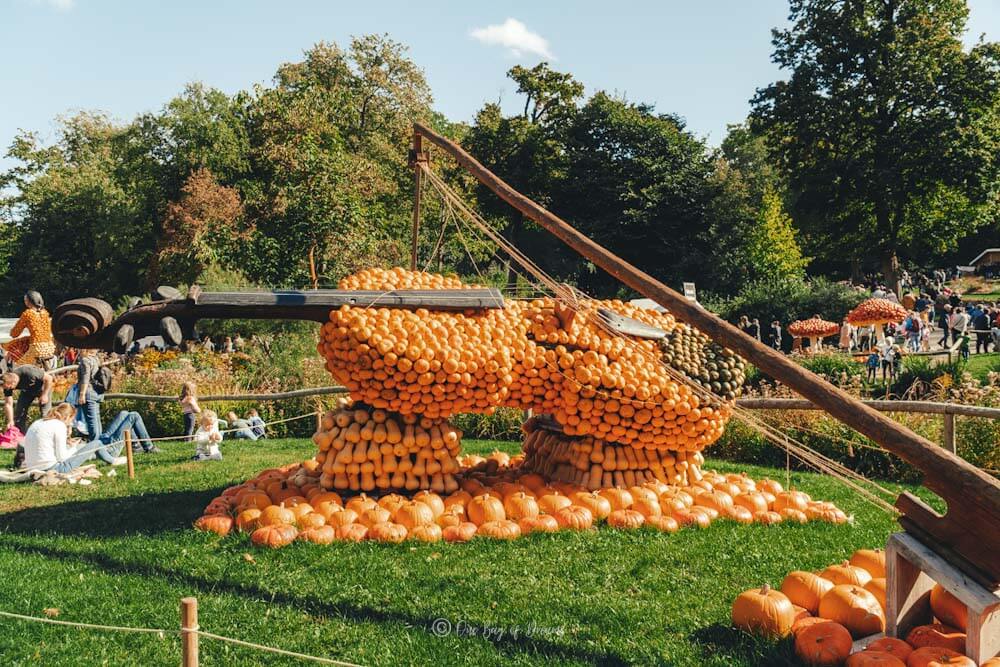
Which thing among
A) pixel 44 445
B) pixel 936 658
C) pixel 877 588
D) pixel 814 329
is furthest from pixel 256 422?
pixel 814 329

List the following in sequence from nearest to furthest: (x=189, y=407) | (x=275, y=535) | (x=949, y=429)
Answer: (x=275, y=535) → (x=949, y=429) → (x=189, y=407)

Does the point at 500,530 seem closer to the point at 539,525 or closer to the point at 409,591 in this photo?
the point at 539,525

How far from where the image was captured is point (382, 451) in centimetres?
692

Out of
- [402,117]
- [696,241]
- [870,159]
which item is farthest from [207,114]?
[870,159]

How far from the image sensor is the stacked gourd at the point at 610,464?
7328 mm

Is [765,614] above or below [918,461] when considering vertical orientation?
below

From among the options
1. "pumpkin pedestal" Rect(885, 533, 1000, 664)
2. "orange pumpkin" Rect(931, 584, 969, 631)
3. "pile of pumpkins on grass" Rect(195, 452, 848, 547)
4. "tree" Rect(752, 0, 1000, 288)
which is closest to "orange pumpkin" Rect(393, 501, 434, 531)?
"pile of pumpkins on grass" Rect(195, 452, 848, 547)

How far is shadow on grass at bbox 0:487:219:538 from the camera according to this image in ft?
22.3

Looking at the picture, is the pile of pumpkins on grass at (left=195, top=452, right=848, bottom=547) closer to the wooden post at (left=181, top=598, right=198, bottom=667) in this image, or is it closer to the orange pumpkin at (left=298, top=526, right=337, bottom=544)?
the orange pumpkin at (left=298, top=526, right=337, bottom=544)

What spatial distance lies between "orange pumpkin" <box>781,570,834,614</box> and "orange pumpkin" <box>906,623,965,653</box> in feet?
1.81

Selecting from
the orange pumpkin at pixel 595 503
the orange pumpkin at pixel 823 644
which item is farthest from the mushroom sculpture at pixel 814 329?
the orange pumpkin at pixel 823 644

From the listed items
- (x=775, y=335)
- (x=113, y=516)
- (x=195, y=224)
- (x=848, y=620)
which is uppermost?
(x=195, y=224)

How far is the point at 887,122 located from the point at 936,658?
33443 mm

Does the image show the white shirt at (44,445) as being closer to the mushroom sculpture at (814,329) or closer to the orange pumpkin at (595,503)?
the orange pumpkin at (595,503)
